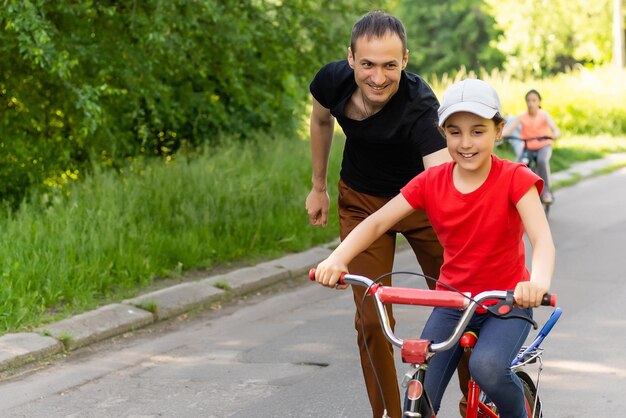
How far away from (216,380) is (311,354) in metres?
0.80

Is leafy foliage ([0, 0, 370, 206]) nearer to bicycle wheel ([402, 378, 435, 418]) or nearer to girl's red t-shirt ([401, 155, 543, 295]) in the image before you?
girl's red t-shirt ([401, 155, 543, 295])

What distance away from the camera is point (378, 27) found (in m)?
4.46

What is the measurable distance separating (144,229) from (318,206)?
4376 mm

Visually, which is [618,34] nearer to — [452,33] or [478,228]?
[452,33]

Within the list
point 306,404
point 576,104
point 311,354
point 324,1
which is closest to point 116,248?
point 311,354

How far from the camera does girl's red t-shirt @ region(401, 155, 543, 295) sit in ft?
12.9

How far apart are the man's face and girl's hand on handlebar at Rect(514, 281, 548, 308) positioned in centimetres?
140

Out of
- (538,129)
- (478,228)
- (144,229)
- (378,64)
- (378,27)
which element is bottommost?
(144,229)

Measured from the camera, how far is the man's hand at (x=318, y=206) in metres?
5.30

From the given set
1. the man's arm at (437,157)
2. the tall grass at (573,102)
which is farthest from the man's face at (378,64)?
the tall grass at (573,102)

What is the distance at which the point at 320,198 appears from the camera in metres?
5.32

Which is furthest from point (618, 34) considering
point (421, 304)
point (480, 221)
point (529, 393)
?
point (421, 304)

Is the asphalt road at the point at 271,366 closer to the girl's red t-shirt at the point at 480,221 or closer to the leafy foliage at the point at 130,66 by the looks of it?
the girl's red t-shirt at the point at 480,221

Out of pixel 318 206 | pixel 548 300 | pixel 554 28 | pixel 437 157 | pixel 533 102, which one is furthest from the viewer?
pixel 554 28
